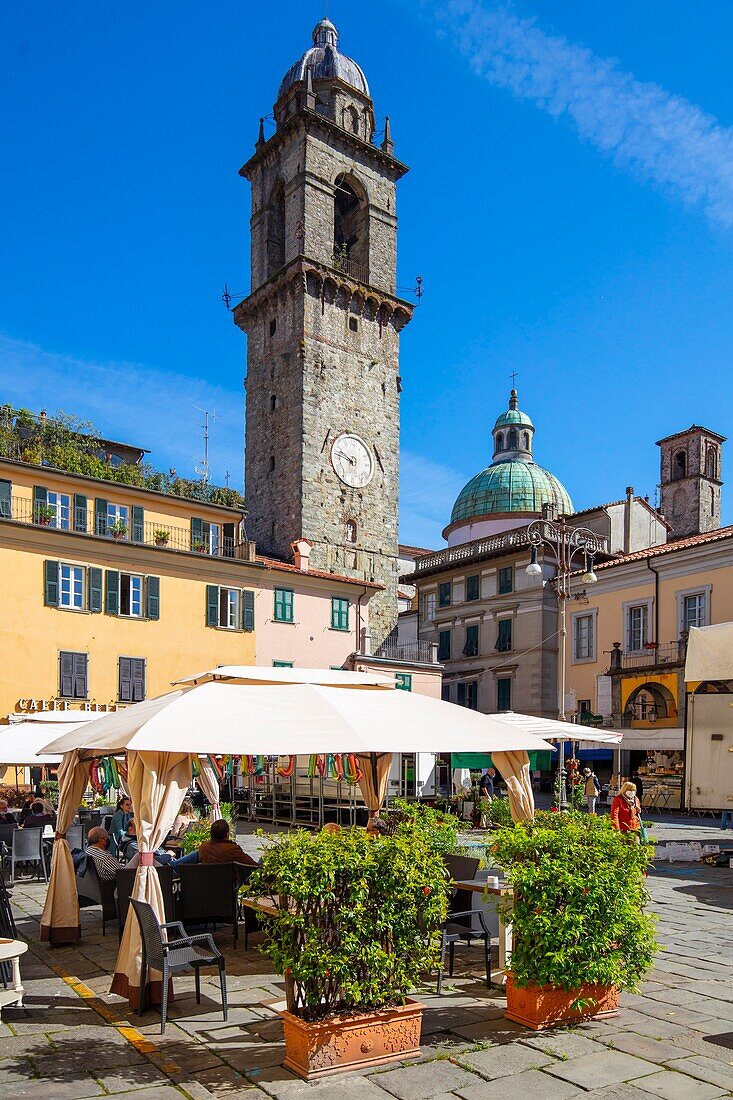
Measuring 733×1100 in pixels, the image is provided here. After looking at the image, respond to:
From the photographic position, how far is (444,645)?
48.3 m

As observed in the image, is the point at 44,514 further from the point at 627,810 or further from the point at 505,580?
the point at 505,580

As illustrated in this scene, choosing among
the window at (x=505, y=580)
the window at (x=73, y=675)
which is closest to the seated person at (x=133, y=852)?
the window at (x=73, y=675)

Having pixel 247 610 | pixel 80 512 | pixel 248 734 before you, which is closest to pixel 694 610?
pixel 247 610

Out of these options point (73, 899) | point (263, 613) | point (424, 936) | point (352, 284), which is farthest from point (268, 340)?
point (424, 936)

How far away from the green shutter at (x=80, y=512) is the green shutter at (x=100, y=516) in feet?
1.49

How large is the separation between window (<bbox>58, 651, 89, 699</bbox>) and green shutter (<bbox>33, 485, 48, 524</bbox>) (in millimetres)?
4259

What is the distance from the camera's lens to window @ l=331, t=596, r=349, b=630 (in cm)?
3506

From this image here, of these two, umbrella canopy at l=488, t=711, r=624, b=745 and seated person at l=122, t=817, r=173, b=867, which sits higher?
umbrella canopy at l=488, t=711, r=624, b=745

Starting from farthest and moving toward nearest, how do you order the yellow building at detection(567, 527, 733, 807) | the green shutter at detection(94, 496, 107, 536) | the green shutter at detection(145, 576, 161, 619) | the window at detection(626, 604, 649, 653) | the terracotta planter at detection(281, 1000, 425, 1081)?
the window at detection(626, 604, 649, 653) < the yellow building at detection(567, 527, 733, 807) < the green shutter at detection(145, 576, 161, 619) < the green shutter at detection(94, 496, 107, 536) < the terracotta planter at detection(281, 1000, 425, 1081)

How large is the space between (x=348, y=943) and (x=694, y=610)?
3244 centimetres

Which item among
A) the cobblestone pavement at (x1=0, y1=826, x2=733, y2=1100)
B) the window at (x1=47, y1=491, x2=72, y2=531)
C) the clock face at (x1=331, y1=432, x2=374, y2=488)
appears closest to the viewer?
the cobblestone pavement at (x1=0, y1=826, x2=733, y2=1100)

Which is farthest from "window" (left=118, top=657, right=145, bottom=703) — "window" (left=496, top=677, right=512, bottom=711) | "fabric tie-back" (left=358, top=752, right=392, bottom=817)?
"window" (left=496, top=677, right=512, bottom=711)

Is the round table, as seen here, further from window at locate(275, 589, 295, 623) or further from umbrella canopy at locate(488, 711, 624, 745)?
window at locate(275, 589, 295, 623)

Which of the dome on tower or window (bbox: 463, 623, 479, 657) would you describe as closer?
window (bbox: 463, 623, 479, 657)
